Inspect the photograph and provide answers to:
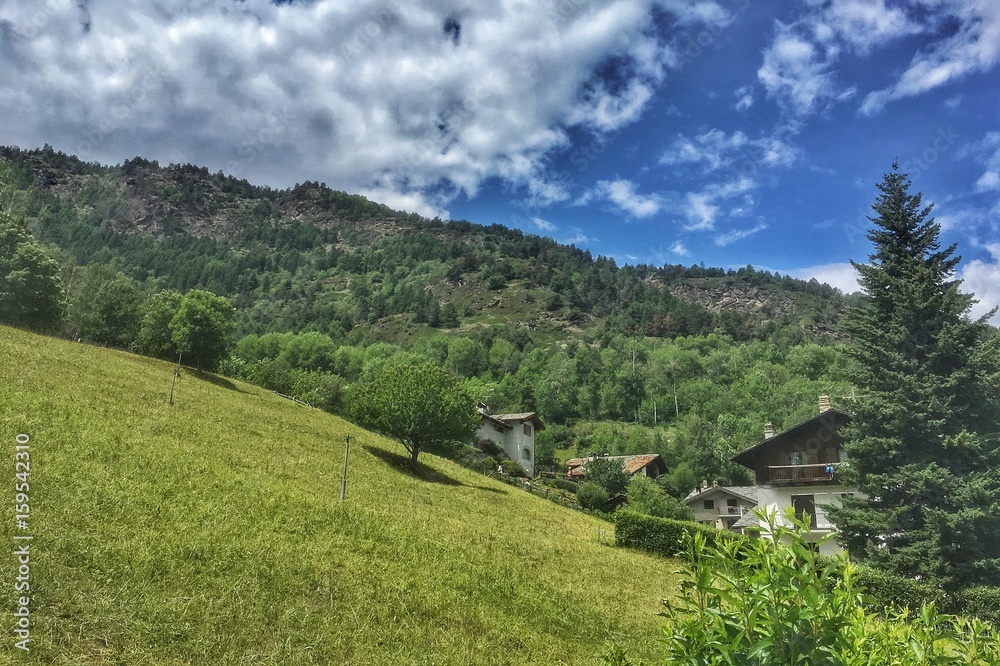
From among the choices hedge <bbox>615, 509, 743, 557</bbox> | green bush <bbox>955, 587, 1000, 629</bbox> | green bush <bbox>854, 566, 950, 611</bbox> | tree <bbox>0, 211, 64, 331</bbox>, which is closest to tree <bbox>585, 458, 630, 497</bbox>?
hedge <bbox>615, 509, 743, 557</bbox>

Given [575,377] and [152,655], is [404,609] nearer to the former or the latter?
[152,655]

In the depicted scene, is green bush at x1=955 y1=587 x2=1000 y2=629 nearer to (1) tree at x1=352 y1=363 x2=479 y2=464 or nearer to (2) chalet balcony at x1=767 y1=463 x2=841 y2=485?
(2) chalet balcony at x1=767 y1=463 x2=841 y2=485

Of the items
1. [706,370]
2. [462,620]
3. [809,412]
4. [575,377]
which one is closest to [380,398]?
[462,620]

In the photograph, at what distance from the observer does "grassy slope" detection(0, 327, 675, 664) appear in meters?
9.89

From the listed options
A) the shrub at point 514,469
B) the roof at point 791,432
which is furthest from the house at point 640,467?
the roof at point 791,432

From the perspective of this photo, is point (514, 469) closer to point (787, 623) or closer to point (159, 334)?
point (159, 334)

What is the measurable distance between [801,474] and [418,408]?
2573 centimetres

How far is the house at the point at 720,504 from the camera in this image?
5500 centimetres

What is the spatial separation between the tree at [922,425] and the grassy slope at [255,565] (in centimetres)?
1019

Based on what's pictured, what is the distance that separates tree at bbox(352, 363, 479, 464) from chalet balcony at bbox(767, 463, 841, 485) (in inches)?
821

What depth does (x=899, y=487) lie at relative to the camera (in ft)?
79.8

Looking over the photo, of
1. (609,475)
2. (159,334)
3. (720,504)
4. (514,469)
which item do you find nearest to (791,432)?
(720,504)

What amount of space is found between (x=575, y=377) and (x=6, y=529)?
137417 mm

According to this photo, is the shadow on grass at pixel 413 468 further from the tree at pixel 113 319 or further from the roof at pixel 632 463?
the tree at pixel 113 319
